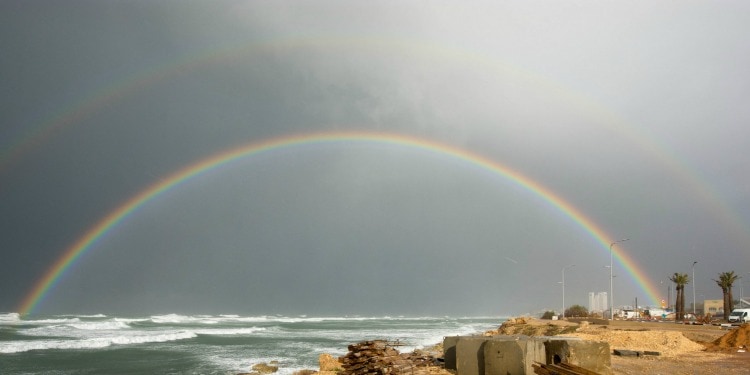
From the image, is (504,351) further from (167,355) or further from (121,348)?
(121,348)

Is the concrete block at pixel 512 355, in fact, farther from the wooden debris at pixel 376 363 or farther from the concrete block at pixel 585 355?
the wooden debris at pixel 376 363

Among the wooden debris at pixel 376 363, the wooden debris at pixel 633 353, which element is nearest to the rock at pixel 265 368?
the wooden debris at pixel 376 363

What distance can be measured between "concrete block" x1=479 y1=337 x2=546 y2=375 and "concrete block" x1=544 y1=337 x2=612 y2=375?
487 mm

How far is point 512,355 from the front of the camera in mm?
16281

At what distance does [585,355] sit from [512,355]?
189 centimetres

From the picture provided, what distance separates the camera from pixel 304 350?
4394 centimetres

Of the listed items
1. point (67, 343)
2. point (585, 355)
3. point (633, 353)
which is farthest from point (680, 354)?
point (67, 343)

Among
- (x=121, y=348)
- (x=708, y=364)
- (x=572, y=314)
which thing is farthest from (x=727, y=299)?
(x=121, y=348)

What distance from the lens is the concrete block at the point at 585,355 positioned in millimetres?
16078

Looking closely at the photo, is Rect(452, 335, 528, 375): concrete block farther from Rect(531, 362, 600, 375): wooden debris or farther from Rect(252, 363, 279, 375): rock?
Rect(252, 363, 279, 375): rock

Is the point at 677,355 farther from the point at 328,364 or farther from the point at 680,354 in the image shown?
the point at 328,364

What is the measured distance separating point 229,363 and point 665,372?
79.8 ft

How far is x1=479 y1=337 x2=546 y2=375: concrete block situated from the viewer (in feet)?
52.7

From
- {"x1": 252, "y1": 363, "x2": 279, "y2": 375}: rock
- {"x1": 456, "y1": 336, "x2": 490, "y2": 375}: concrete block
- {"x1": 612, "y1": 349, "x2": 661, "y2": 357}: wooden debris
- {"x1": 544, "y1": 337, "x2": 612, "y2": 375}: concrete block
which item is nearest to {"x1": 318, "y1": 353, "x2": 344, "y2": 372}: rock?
{"x1": 252, "y1": 363, "x2": 279, "y2": 375}: rock
